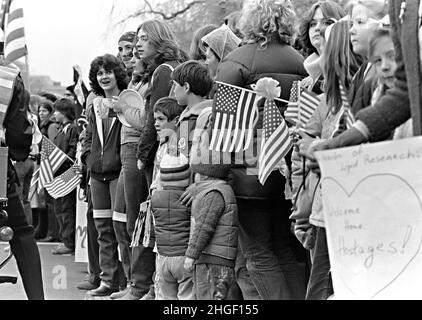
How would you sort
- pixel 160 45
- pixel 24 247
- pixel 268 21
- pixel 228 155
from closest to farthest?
pixel 228 155
pixel 268 21
pixel 24 247
pixel 160 45

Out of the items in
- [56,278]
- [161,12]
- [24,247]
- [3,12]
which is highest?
[161,12]

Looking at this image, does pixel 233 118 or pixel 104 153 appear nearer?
pixel 233 118

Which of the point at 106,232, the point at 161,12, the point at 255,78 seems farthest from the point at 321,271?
the point at 161,12

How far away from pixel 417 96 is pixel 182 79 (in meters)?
3.48

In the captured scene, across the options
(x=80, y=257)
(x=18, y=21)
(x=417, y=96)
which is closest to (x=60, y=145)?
(x=18, y=21)

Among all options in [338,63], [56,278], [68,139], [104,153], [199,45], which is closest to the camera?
[338,63]

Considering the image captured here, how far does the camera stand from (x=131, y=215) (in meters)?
8.49

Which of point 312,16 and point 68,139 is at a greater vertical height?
point 312,16

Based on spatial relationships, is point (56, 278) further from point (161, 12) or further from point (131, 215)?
point (161, 12)

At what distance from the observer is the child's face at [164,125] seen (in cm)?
768

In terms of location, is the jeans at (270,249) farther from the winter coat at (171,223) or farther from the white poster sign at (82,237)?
the white poster sign at (82,237)

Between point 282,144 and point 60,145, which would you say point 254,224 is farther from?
point 60,145

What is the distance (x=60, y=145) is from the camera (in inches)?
547

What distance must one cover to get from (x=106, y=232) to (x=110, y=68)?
1.49 m
